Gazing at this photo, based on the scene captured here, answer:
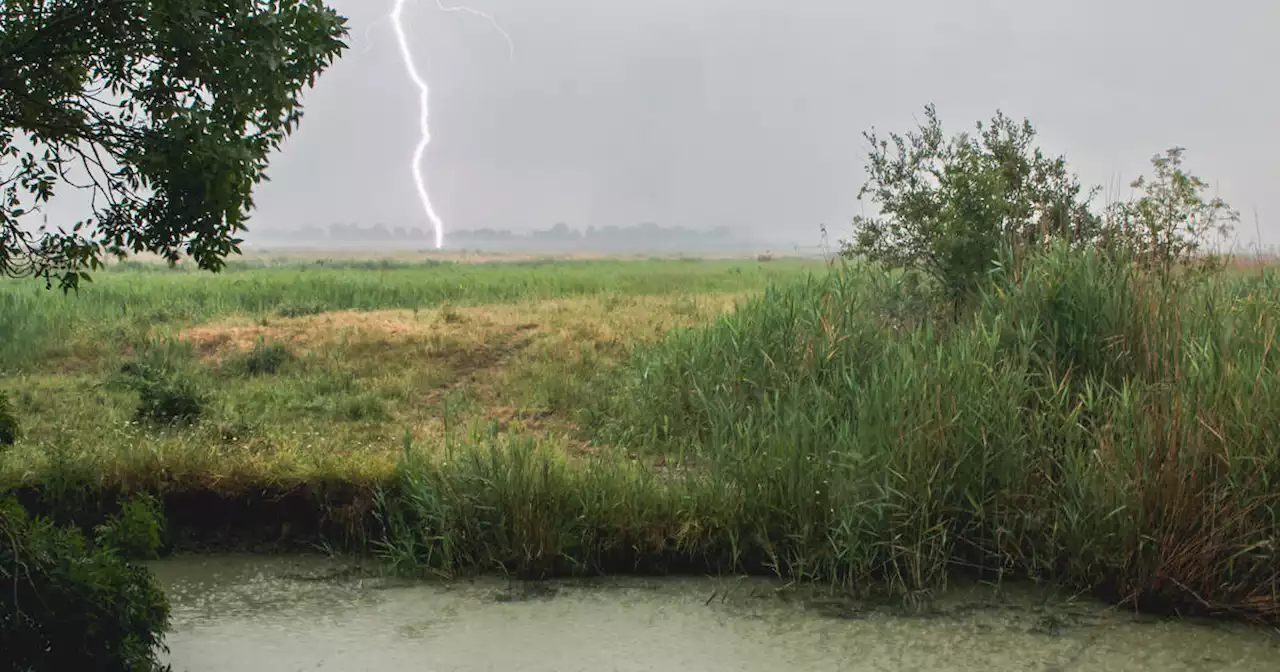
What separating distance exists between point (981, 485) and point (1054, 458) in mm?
504

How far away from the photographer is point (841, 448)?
6.26 m

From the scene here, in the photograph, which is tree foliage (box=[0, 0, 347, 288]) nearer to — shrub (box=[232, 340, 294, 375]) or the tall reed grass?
the tall reed grass

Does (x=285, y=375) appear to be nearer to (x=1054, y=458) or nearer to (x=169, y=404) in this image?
(x=169, y=404)

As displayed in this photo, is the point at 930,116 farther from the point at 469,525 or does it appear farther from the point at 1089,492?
the point at 469,525

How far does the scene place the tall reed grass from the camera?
215 inches

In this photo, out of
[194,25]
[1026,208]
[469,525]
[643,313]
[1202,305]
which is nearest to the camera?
[194,25]

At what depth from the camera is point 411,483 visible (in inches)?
252

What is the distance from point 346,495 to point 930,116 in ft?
25.4

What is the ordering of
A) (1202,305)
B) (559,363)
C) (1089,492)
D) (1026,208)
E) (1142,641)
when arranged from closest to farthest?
1. (1142,641)
2. (1089,492)
3. (1202,305)
4. (1026,208)
5. (559,363)

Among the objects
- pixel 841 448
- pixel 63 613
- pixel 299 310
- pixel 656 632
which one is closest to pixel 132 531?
pixel 63 613

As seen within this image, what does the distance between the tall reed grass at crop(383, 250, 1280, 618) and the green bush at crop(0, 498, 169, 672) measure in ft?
6.31

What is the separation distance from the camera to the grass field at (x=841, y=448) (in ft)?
18.3

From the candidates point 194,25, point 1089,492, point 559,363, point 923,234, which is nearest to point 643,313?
point 559,363

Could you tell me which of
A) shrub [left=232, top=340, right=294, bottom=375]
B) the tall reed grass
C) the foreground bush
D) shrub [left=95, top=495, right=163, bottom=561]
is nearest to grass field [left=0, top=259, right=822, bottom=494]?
shrub [left=232, top=340, right=294, bottom=375]
